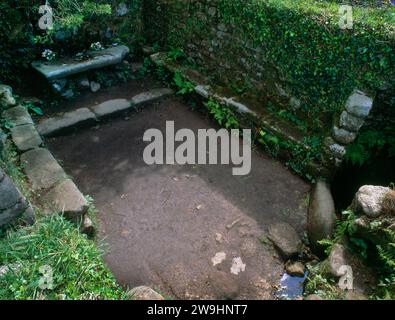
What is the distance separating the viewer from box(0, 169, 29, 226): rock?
10.6ft

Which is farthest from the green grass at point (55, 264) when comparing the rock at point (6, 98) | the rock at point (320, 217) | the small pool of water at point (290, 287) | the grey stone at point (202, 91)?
the grey stone at point (202, 91)

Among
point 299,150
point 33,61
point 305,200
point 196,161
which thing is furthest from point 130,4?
point 305,200

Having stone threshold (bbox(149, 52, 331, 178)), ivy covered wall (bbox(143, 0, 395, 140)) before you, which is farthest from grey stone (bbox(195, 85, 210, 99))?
ivy covered wall (bbox(143, 0, 395, 140))

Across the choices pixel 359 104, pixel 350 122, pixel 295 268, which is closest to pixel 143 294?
pixel 295 268

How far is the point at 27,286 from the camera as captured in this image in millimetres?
2951

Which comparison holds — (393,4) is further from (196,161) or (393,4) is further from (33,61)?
(33,61)

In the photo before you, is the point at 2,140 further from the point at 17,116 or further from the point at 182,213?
the point at 182,213

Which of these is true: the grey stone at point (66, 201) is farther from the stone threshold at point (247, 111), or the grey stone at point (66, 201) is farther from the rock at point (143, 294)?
the stone threshold at point (247, 111)

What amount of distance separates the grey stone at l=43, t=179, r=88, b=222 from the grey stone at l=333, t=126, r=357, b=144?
317 cm

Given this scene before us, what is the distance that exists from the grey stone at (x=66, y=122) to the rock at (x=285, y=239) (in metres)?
3.34

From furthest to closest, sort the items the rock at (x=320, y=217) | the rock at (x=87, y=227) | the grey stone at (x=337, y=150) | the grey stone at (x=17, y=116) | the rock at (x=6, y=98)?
the rock at (x=6, y=98) < the grey stone at (x=17, y=116) < the grey stone at (x=337, y=150) < the rock at (x=320, y=217) < the rock at (x=87, y=227)

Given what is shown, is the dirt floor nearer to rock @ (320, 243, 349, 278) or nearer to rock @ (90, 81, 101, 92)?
rock @ (320, 243, 349, 278)

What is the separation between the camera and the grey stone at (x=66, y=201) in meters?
3.78

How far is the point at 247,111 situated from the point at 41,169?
3019 millimetres
